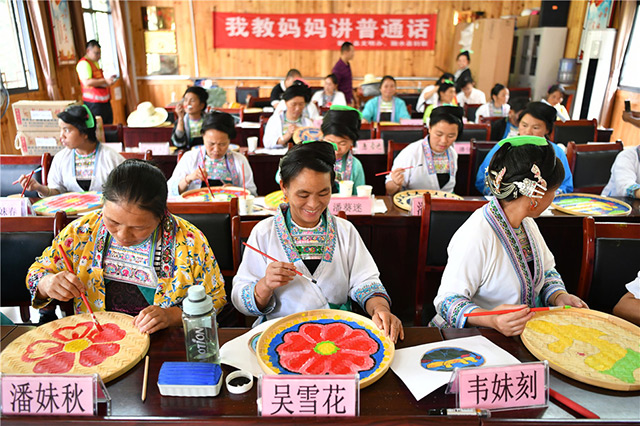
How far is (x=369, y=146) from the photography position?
11.2 feet

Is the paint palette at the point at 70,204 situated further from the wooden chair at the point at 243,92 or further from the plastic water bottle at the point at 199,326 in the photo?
the wooden chair at the point at 243,92

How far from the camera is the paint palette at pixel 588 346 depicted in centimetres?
97


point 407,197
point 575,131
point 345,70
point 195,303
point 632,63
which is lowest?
point 407,197

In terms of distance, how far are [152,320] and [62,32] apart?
20.3ft

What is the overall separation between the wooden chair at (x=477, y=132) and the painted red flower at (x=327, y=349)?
3.30 metres

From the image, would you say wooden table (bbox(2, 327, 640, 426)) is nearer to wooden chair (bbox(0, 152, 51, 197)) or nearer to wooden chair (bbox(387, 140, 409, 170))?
wooden chair (bbox(0, 152, 51, 197))

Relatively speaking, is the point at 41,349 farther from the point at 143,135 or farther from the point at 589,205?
the point at 143,135

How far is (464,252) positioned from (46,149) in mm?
3467

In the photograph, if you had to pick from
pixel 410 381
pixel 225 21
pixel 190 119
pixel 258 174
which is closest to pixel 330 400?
pixel 410 381

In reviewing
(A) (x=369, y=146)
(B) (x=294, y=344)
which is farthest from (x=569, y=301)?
(A) (x=369, y=146)

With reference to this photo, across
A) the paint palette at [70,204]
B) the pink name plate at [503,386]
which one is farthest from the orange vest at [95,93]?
the pink name plate at [503,386]

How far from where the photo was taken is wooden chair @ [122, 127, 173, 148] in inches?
154

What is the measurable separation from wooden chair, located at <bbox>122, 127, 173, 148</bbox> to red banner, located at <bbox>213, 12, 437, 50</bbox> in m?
4.59

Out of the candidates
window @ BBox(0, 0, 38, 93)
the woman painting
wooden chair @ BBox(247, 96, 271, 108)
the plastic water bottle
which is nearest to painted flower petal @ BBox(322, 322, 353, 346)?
the plastic water bottle
